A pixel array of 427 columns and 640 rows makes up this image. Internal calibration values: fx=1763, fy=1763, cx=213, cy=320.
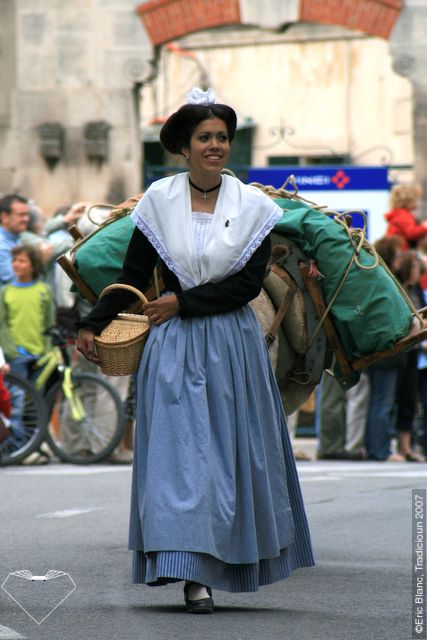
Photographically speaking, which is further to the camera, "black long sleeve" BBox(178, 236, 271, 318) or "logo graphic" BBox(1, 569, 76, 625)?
"black long sleeve" BBox(178, 236, 271, 318)

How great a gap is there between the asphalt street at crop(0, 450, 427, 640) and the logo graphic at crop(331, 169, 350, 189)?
21.4ft

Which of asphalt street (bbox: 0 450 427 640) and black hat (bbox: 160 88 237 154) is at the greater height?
black hat (bbox: 160 88 237 154)

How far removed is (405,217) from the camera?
15.9 m

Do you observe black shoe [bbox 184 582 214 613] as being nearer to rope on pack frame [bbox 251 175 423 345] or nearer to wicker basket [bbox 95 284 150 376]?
wicker basket [bbox 95 284 150 376]

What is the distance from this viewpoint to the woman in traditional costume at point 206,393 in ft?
21.4

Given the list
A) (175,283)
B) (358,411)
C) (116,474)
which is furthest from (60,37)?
(175,283)

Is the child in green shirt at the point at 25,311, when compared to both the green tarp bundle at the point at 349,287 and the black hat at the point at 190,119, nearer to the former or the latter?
the green tarp bundle at the point at 349,287

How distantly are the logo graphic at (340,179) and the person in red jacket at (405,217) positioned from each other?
1.59m

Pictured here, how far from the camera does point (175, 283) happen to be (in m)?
6.90

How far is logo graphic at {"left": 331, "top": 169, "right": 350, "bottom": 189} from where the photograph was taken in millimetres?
17906

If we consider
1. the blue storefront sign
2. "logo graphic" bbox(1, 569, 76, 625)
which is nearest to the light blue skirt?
"logo graphic" bbox(1, 569, 76, 625)

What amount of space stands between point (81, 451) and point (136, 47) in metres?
9.82

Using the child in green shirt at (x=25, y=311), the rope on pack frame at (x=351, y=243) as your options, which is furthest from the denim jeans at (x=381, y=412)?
the rope on pack frame at (x=351, y=243)

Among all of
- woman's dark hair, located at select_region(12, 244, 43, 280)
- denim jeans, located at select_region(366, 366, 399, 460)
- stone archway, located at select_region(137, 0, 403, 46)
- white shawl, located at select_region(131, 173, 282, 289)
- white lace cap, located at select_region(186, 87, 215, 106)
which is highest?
stone archway, located at select_region(137, 0, 403, 46)
